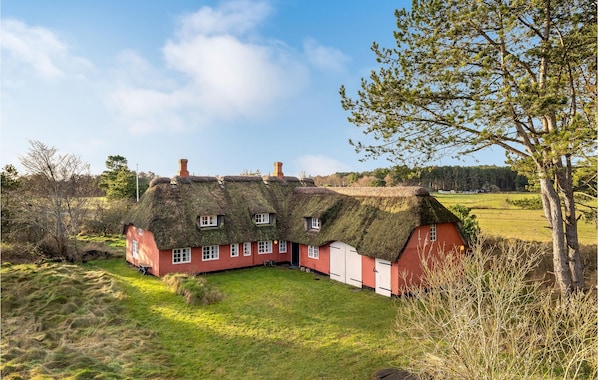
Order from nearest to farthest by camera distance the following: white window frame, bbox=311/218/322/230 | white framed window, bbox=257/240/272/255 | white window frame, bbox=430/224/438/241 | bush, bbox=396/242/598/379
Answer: bush, bbox=396/242/598/379 → white window frame, bbox=430/224/438/241 → white window frame, bbox=311/218/322/230 → white framed window, bbox=257/240/272/255

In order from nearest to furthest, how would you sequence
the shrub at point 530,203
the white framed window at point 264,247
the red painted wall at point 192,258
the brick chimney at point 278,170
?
the shrub at point 530,203, the red painted wall at point 192,258, the white framed window at point 264,247, the brick chimney at point 278,170

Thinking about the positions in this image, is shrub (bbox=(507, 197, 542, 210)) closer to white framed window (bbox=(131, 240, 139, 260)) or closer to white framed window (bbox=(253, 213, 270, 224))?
white framed window (bbox=(253, 213, 270, 224))

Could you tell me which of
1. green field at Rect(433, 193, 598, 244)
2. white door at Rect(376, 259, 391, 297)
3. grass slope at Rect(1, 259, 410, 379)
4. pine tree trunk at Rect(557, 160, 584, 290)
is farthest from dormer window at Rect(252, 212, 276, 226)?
pine tree trunk at Rect(557, 160, 584, 290)

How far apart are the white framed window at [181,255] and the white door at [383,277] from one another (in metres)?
10.9

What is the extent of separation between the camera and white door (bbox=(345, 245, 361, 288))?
17.6 meters

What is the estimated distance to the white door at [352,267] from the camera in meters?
17.6

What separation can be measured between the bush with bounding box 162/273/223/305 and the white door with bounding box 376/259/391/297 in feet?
25.0

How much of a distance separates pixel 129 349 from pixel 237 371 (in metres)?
3.69

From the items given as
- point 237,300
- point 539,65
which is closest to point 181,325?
point 237,300

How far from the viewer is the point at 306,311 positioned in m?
14.3

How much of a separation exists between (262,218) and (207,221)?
3.69m

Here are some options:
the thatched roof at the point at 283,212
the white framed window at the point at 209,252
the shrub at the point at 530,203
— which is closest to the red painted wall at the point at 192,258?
the white framed window at the point at 209,252

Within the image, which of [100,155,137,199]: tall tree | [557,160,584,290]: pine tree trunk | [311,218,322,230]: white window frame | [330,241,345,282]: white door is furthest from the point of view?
[100,155,137,199]: tall tree

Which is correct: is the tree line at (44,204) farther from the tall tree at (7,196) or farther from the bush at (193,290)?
the bush at (193,290)
